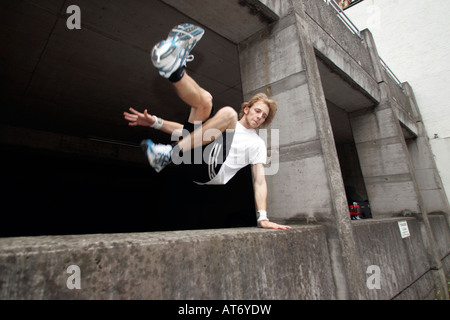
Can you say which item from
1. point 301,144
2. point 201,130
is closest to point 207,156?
point 201,130

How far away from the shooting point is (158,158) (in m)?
2.29

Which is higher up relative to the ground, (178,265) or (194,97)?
(194,97)

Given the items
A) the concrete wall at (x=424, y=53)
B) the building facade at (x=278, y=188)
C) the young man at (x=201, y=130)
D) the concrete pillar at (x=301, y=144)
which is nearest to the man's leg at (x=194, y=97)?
the young man at (x=201, y=130)

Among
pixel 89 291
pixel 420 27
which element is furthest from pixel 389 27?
pixel 89 291

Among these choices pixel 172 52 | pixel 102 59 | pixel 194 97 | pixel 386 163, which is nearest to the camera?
pixel 172 52

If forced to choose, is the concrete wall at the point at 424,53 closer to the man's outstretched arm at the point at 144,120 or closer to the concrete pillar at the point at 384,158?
the concrete pillar at the point at 384,158

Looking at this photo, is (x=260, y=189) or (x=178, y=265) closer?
(x=178, y=265)

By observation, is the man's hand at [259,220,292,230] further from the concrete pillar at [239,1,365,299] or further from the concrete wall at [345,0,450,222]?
the concrete wall at [345,0,450,222]

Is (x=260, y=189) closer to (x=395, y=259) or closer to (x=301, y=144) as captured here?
(x=301, y=144)

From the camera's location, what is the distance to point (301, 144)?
10.1ft

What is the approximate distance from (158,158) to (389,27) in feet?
46.4

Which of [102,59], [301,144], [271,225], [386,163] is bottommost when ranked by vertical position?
[271,225]

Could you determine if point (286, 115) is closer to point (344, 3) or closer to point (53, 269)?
point (53, 269)

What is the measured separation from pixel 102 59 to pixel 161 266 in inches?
191
